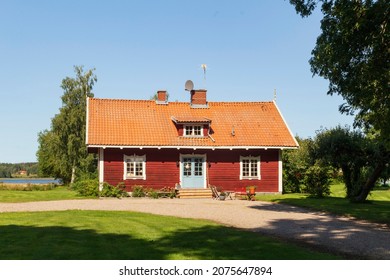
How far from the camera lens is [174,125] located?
105 feet

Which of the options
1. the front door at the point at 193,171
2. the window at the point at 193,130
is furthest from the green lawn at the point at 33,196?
the window at the point at 193,130

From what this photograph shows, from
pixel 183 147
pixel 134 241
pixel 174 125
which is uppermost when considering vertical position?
pixel 174 125

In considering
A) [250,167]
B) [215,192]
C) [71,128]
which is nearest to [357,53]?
[215,192]

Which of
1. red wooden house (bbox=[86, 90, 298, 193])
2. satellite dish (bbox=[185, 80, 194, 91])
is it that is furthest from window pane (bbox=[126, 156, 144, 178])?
satellite dish (bbox=[185, 80, 194, 91])

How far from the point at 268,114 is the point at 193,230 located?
2298 centimetres

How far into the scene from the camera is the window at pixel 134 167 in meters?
29.4

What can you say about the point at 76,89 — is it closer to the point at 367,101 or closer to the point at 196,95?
the point at 196,95

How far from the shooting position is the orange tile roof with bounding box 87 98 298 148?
29.7 m

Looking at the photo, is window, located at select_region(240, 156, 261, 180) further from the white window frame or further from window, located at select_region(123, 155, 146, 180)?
window, located at select_region(123, 155, 146, 180)

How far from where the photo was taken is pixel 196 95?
34969mm

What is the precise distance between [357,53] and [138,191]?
17663mm

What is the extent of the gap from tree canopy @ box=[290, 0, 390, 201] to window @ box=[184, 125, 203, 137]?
15433 mm

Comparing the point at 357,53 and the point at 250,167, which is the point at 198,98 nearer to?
the point at 250,167
